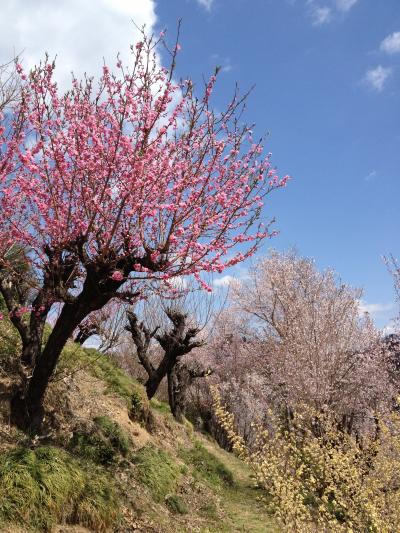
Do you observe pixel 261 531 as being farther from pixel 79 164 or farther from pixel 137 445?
pixel 79 164

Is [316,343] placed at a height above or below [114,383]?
above

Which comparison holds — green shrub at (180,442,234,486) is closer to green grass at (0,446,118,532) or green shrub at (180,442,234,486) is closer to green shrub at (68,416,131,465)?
green shrub at (68,416,131,465)

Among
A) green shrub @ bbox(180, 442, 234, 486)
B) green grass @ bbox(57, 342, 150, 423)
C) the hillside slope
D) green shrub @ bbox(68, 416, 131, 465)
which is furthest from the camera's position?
green shrub @ bbox(180, 442, 234, 486)

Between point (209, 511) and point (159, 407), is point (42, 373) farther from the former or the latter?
point (159, 407)

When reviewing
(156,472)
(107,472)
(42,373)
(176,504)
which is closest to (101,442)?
(107,472)

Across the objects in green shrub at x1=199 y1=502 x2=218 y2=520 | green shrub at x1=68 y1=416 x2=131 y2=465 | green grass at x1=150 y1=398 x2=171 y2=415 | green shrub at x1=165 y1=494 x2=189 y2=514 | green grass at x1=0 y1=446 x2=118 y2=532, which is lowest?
green shrub at x1=199 y1=502 x2=218 y2=520

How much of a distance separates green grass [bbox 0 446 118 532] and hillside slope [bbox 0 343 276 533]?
0.01 metres

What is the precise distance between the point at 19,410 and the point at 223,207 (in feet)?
18.3

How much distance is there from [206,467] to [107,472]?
23.9 ft

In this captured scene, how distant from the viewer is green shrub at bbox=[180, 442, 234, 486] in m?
14.2

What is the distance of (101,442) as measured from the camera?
375 inches

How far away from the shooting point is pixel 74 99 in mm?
7906

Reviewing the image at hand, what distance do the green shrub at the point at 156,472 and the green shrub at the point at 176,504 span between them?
142 mm

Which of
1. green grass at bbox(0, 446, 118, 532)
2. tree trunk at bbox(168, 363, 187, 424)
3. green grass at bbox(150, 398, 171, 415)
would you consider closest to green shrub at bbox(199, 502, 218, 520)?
green grass at bbox(0, 446, 118, 532)
